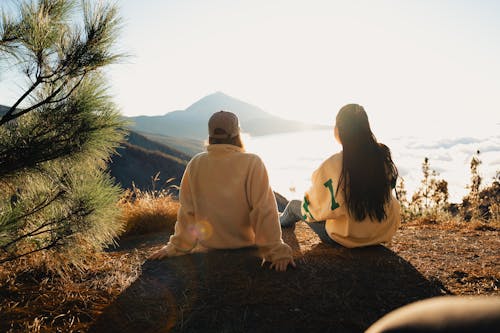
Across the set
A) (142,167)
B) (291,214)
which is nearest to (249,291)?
(291,214)

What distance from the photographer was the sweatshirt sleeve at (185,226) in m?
3.26

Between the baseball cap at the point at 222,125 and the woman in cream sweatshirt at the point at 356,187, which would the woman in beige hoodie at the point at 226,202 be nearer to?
the baseball cap at the point at 222,125

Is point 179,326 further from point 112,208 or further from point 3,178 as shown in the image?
point 3,178

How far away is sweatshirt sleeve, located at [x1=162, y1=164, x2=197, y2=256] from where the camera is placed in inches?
128

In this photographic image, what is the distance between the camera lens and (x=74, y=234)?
9.54 feet

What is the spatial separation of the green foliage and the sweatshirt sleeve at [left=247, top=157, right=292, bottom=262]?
4.11 feet

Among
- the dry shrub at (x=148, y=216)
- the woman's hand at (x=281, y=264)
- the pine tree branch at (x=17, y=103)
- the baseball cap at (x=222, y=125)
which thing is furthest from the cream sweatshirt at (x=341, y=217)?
the dry shrub at (x=148, y=216)

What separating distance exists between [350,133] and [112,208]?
239 cm

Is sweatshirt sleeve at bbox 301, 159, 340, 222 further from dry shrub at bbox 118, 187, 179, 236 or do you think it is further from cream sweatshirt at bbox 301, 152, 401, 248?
dry shrub at bbox 118, 187, 179, 236

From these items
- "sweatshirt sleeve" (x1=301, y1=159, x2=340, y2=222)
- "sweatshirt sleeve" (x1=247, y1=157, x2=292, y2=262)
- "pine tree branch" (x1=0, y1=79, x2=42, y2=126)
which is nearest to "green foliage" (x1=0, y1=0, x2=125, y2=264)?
"pine tree branch" (x1=0, y1=79, x2=42, y2=126)

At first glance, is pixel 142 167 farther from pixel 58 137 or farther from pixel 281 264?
pixel 281 264

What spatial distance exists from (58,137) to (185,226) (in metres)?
1.35

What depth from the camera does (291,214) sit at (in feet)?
15.1

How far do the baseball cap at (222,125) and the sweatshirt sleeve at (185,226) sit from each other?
434 mm
